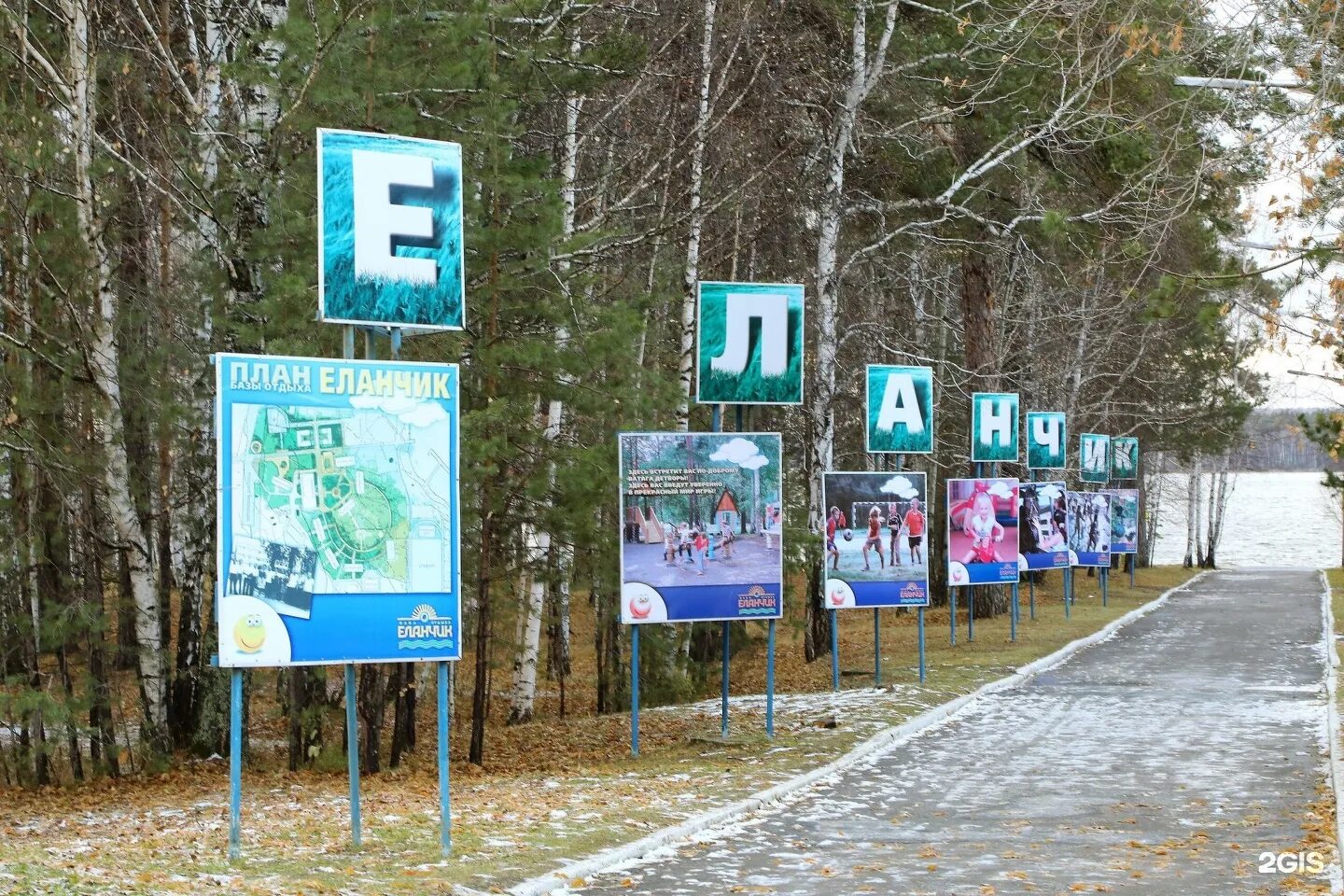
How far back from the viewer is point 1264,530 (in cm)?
14025

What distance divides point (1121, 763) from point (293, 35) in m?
9.77

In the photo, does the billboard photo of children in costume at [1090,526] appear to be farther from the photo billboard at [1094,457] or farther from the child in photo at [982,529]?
the child in photo at [982,529]

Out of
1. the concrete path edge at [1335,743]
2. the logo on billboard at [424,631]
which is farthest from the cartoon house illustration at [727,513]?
the logo on billboard at [424,631]

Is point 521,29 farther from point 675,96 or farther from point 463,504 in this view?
point 463,504

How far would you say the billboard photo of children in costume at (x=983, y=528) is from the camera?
85.8ft

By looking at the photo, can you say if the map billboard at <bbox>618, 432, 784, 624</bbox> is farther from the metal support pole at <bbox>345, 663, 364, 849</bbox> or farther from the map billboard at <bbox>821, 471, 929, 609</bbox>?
the metal support pole at <bbox>345, 663, 364, 849</bbox>

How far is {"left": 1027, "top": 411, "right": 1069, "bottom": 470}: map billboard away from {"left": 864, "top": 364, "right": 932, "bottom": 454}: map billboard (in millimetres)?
12897

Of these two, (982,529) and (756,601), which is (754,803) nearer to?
(756,601)

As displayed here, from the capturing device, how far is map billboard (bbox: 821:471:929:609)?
21750 mm

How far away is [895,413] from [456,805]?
13.1m

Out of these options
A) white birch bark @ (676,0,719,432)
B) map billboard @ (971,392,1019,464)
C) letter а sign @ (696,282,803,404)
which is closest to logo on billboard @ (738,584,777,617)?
letter а sign @ (696,282,803,404)

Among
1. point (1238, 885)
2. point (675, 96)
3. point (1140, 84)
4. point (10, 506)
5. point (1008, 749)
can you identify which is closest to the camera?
point (1238, 885)

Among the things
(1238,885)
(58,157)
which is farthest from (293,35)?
(1238,885)

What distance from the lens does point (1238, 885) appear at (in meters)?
9.70
